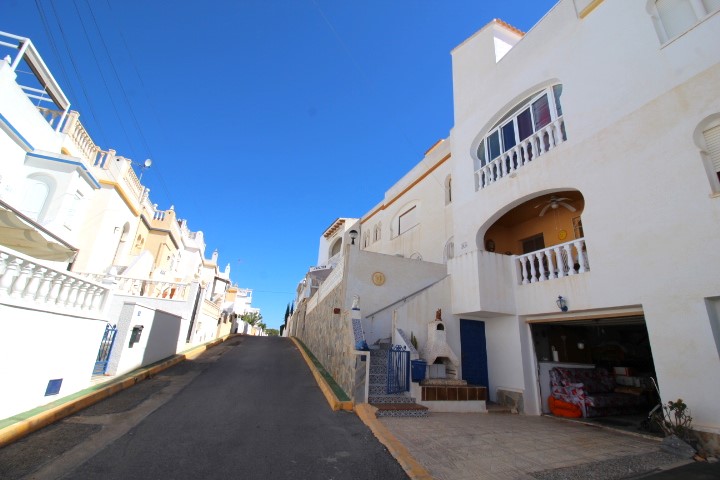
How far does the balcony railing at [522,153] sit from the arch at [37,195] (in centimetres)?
1416

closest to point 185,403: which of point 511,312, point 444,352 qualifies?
point 444,352

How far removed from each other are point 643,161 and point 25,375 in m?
10.8

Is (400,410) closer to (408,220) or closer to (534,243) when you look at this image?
(534,243)

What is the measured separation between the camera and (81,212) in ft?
38.6

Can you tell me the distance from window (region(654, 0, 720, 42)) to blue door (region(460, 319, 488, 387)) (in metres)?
7.75

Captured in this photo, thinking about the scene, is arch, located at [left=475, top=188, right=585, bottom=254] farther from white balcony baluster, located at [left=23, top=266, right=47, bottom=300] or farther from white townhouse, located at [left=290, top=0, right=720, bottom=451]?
white balcony baluster, located at [left=23, top=266, right=47, bottom=300]

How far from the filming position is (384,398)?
270 inches

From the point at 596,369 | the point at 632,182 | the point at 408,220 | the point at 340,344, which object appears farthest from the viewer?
the point at 408,220

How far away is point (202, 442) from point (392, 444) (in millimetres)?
2585

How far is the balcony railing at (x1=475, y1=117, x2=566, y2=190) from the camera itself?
27.3 ft

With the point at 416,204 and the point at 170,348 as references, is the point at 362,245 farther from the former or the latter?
the point at 170,348

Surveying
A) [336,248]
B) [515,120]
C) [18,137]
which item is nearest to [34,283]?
[18,137]

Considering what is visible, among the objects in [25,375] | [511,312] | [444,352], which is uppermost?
[511,312]

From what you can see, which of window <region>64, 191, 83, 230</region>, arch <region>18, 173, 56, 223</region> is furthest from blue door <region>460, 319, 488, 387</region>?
arch <region>18, 173, 56, 223</region>
